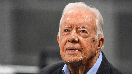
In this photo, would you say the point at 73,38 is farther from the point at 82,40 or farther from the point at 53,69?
the point at 53,69

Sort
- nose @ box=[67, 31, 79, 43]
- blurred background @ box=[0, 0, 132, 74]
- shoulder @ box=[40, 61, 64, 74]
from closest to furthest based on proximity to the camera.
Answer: nose @ box=[67, 31, 79, 43], shoulder @ box=[40, 61, 64, 74], blurred background @ box=[0, 0, 132, 74]

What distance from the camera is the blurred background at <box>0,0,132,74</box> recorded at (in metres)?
3.26

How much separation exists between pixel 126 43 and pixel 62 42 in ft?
5.18

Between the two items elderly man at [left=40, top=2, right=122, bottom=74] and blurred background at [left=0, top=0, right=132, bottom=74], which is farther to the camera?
blurred background at [left=0, top=0, right=132, bottom=74]

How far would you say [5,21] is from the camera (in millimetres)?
3488

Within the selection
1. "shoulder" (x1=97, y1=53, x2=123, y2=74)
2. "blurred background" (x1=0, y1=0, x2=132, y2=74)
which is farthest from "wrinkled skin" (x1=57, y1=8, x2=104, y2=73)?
"blurred background" (x1=0, y1=0, x2=132, y2=74)

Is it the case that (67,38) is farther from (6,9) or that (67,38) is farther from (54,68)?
(6,9)

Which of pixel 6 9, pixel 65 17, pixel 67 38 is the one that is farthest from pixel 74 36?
pixel 6 9

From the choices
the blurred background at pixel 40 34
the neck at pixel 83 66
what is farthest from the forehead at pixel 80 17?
the blurred background at pixel 40 34

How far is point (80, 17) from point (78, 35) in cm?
16

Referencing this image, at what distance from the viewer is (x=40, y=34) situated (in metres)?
3.40

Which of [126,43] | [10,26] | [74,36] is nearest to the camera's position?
[74,36]

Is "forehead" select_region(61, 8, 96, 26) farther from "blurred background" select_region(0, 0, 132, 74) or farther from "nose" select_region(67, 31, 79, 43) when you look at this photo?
"blurred background" select_region(0, 0, 132, 74)

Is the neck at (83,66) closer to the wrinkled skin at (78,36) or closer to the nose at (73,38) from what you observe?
the wrinkled skin at (78,36)
